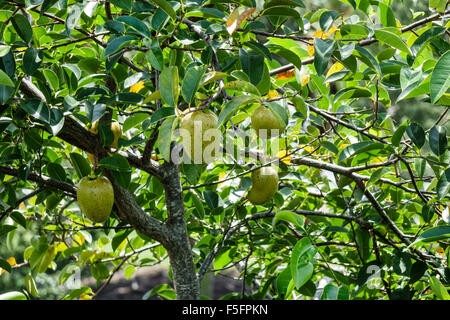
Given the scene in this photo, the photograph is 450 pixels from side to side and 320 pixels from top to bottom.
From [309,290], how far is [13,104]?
2.86ft

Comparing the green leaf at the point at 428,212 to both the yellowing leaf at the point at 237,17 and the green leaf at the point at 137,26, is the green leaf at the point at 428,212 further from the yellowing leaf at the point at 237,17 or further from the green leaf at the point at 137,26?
the green leaf at the point at 137,26

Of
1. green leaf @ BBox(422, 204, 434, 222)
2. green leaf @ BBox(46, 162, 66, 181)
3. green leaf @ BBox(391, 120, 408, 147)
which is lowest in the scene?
green leaf @ BBox(422, 204, 434, 222)

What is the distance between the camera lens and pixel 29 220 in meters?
1.97

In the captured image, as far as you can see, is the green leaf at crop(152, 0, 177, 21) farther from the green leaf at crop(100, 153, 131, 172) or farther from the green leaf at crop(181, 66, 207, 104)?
the green leaf at crop(100, 153, 131, 172)

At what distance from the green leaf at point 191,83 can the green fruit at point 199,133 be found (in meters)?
0.04

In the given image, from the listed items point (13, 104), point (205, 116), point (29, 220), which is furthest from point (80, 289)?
point (205, 116)

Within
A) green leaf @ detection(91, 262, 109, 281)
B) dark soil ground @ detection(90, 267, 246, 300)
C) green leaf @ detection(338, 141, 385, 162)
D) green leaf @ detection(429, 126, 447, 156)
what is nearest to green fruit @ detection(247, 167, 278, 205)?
green leaf @ detection(338, 141, 385, 162)

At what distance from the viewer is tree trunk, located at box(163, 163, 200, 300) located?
1552 mm

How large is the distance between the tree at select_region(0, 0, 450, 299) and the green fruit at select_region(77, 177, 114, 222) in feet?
0.17

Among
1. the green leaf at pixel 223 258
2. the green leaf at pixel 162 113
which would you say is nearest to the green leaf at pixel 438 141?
the green leaf at pixel 162 113

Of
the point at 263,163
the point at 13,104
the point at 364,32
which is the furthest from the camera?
the point at 263,163

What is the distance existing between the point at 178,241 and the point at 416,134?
0.79 meters

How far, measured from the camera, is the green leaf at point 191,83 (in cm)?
88
